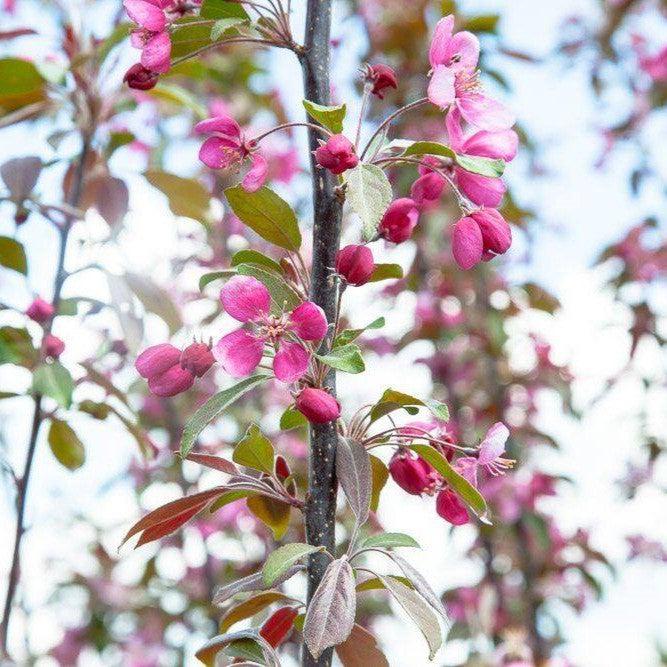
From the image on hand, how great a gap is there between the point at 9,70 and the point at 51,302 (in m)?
0.38

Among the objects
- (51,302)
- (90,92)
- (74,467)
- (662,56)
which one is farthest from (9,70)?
(662,56)

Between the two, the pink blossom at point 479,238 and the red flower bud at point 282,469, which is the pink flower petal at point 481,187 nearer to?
the pink blossom at point 479,238

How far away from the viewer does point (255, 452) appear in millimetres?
916

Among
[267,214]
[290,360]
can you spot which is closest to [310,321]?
[290,360]

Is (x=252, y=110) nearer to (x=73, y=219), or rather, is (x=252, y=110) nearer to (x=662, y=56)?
(x=662, y=56)

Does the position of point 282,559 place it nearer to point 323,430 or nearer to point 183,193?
point 323,430

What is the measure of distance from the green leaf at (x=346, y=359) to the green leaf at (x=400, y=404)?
0.07 metres

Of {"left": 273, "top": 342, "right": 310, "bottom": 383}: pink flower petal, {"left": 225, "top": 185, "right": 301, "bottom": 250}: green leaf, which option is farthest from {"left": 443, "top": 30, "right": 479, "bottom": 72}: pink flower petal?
{"left": 273, "top": 342, "right": 310, "bottom": 383}: pink flower petal

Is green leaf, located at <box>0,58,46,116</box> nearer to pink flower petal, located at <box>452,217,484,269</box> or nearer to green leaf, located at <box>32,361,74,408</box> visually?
green leaf, located at <box>32,361,74,408</box>

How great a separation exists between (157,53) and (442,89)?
27 centimetres

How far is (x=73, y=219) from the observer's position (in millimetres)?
1433

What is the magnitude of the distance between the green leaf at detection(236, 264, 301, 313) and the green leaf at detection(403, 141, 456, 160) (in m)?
0.17

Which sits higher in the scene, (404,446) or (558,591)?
(404,446)

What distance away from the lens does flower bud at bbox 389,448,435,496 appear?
900 mm
